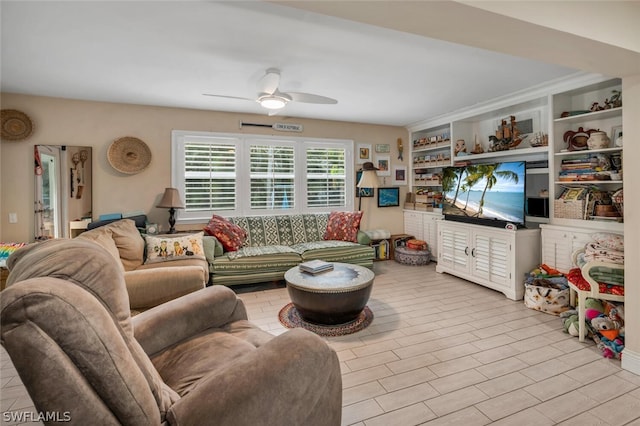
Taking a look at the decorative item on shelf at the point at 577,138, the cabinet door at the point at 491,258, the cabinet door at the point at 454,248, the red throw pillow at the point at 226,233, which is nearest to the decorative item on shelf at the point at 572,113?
the decorative item on shelf at the point at 577,138

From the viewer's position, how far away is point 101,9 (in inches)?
78.9

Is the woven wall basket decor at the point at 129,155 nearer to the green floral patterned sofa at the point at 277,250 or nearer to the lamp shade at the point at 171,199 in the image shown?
the lamp shade at the point at 171,199

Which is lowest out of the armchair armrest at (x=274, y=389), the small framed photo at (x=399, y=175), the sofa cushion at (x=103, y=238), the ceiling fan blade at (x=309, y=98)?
the armchair armrest at (x=274, y=389)

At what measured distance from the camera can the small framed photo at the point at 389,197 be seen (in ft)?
18.8

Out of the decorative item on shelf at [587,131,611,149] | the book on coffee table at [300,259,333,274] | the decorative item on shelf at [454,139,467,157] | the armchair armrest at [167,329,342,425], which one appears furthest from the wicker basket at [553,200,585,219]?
the armchair armrest at [167,329,342,425]

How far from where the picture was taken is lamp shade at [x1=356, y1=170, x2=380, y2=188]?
504 centimetres

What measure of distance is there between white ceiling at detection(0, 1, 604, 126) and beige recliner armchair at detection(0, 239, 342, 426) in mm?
1629

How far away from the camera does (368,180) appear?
198 inches

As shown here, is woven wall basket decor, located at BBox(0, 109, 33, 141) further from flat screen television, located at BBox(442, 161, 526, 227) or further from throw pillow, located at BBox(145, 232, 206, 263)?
flat screen television, located at BBox(442, 161, 526, 227)

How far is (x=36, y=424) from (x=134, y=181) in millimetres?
3145

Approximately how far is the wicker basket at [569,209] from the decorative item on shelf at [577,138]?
57 centimetres

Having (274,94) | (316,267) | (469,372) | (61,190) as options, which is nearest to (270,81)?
(274,94)

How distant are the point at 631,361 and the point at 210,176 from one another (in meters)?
4.74

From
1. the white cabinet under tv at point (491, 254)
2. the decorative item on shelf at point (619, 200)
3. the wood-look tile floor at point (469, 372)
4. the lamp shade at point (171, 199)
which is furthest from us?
the lamp shade at point (171, 199)
